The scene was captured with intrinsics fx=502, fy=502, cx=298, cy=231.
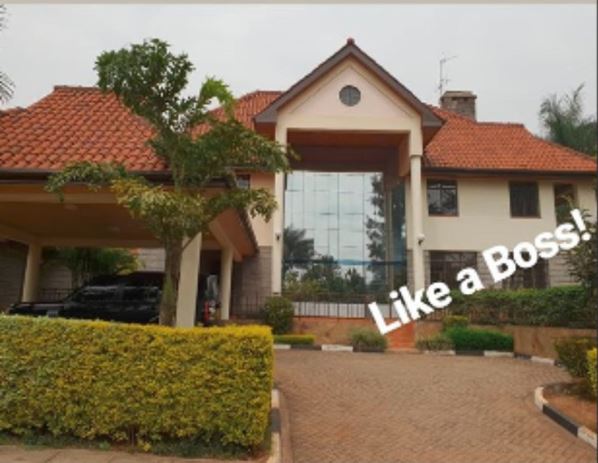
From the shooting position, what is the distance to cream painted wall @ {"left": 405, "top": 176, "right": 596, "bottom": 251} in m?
19.6

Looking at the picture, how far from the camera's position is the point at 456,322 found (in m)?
16.0

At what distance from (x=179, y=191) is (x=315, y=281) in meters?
12.3

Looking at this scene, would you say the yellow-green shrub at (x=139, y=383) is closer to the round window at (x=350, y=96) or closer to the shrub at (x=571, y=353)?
the shrub at (x=571, y=353)

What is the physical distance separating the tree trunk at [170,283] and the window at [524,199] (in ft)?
54.7

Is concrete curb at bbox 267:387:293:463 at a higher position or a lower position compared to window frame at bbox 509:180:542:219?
lower

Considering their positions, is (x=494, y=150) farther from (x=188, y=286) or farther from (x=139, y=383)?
(x=139, y=383)

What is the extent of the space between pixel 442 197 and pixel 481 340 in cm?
727

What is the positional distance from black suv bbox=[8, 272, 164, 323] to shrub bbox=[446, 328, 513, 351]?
8634 millimetres

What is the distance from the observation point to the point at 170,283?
6707 millimetres

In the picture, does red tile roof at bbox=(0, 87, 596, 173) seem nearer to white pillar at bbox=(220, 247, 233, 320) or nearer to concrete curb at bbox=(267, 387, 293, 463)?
concrete curb at bbox=(267, 387, 293, 463)

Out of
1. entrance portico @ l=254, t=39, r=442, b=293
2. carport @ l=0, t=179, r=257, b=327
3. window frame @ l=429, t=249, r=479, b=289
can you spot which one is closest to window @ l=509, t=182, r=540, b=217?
window frame @ l=429, t=249, r=479, b=289

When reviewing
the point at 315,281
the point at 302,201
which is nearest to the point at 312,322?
the point at 315,281

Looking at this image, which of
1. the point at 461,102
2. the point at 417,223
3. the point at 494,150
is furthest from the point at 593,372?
the point at 461,102

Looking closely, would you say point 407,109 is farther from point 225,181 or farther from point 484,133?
point 225,181
